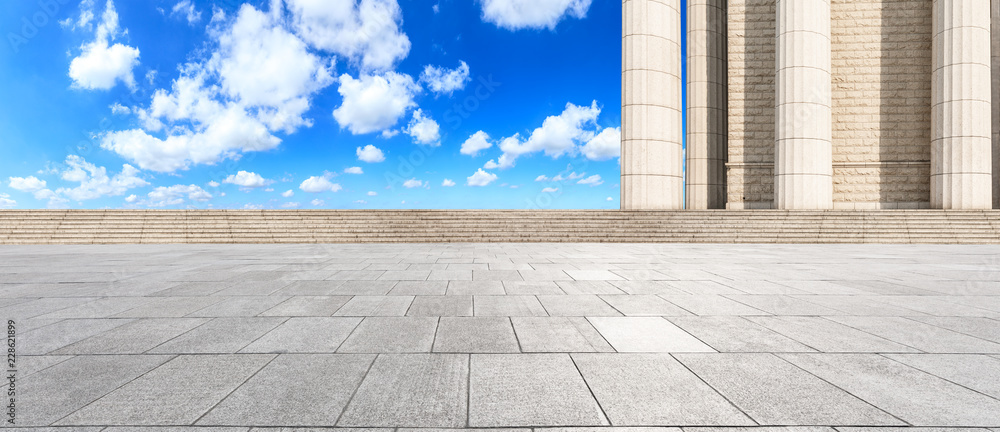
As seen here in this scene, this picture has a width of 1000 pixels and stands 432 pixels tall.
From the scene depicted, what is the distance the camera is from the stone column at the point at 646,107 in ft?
83.4

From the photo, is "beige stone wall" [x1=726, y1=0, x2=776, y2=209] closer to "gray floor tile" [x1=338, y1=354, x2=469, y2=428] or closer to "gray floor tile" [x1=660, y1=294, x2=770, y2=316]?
"gray floor tile" [x1=660, y1=294, x2=770, y2=316]

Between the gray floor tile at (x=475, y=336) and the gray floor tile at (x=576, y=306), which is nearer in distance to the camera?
the gray floor tile at (x=475, y=336)

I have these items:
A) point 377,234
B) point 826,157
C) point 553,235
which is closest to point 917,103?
point 826,157

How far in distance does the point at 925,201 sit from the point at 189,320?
119ft

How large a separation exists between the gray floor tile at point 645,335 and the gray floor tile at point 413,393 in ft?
4.94

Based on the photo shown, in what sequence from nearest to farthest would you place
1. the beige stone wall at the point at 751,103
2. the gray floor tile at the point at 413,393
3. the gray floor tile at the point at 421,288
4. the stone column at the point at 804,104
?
1. the gray floor tile at the point at 413,393
2. the gray floor tile at the point at 421,288
3. the stone column at the point at 804,104
4. the beige stone wall at the point at 751,103

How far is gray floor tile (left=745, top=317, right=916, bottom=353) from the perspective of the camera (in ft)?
13.4

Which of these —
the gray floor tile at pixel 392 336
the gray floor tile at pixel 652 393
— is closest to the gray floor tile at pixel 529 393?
the gray floor tile at pixel 652 393

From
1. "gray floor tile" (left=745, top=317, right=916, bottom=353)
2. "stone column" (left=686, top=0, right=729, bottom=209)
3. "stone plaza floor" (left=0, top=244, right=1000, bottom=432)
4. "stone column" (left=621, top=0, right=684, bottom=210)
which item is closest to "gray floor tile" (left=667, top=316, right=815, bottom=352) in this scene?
"stone plaza floor" (left=0, top=244, right=1000, bottom=432)

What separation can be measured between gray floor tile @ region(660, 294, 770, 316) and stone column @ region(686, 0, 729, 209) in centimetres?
2592

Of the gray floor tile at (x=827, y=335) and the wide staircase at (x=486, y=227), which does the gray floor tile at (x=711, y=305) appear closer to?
the gray floor tile at (x=827, y=335)

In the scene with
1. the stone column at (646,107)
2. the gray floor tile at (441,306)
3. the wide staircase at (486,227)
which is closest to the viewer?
the gray floor tile at (441,306)

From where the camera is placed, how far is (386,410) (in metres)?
2.83

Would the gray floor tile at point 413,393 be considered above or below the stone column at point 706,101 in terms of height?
below
